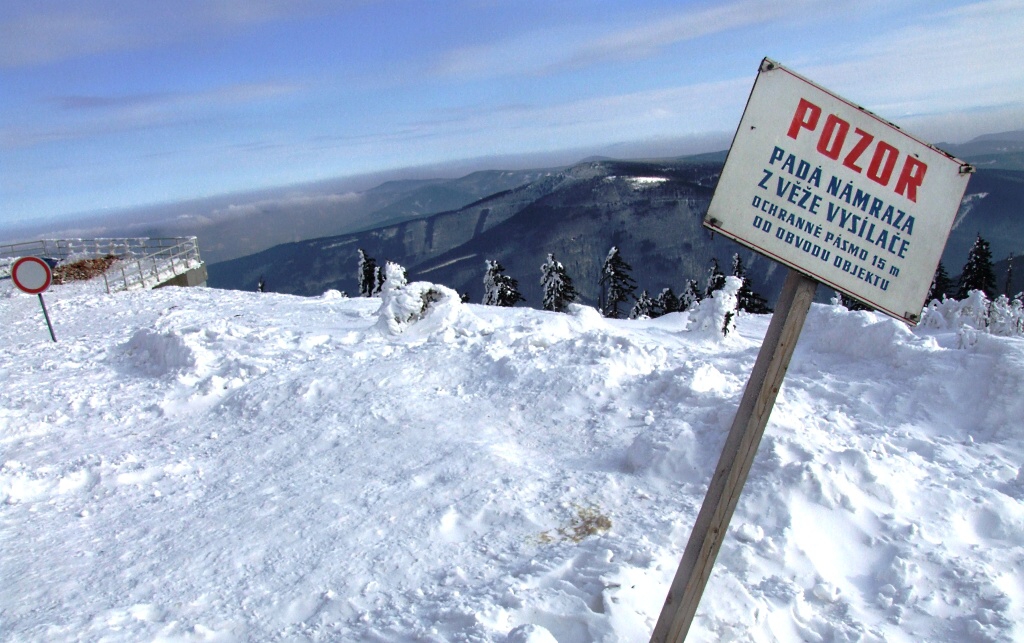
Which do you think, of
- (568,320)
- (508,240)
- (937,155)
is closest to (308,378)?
(568,320)

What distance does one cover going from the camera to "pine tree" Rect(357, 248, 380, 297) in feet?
173

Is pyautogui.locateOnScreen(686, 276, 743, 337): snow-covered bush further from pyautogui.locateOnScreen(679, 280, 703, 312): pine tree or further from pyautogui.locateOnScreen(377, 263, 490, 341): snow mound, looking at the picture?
pyautogui.locateOnScreen(679, 280, 703, 312): pine tree

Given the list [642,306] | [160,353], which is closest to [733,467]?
[160,353]

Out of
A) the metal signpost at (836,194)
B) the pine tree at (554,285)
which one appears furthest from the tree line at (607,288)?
the metal signpost at (836,194)

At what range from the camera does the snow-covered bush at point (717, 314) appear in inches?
572

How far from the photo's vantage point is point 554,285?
4825 centimetres

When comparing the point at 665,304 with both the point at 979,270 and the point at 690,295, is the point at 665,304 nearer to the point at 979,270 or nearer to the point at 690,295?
the point at 690,295

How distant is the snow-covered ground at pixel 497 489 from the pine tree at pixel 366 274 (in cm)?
4118

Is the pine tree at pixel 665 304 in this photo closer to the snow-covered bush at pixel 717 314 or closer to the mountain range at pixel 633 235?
the snow-covered bush at pixel 717 314

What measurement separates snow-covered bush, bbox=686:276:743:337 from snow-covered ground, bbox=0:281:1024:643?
128 inches

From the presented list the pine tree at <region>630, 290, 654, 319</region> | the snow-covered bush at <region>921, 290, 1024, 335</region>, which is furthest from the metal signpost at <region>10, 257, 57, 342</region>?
the pine tree at <region>630, 290, 654, 319</region>

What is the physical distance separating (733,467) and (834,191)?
1.43m

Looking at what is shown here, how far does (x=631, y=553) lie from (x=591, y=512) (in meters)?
1.04

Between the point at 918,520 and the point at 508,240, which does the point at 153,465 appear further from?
the point at 508,240
